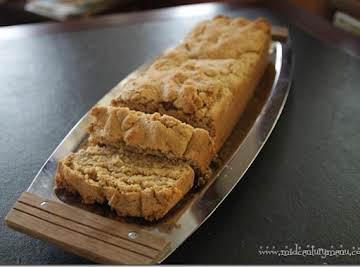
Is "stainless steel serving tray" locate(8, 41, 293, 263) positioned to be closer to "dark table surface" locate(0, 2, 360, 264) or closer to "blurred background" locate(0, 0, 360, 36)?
"dark table surface" locate(0, 2, 360, 264)

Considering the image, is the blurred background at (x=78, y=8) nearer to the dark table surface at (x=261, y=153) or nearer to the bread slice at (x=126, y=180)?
the dark table surface at (x=261, y=153)

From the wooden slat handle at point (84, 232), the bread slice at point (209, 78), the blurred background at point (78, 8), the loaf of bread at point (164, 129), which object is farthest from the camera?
the blurred background at point (78, 8)

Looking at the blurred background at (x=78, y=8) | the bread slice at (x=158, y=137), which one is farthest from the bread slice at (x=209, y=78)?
the blurred background at (x=78, y=8)

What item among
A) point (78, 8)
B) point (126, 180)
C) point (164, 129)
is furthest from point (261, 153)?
point (78, 8)

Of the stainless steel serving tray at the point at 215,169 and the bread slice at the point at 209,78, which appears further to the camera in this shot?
the bread slice at the point at 209,78

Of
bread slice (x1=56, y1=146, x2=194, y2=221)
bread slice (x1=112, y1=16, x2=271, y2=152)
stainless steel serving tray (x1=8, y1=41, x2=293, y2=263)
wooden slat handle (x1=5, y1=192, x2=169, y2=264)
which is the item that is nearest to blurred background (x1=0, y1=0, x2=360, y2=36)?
bread slice (x1=112, y1=16, x2=271, y2=152)

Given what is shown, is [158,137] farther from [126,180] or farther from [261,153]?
[261,153]

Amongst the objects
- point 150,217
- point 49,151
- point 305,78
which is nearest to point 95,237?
point 150,217
